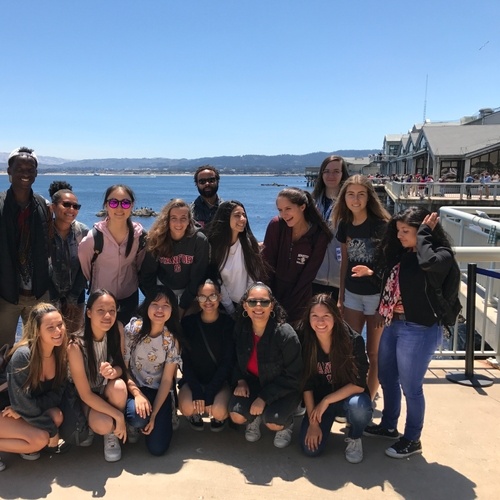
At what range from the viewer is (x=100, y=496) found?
3025mm

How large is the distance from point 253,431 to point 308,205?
6.46ft

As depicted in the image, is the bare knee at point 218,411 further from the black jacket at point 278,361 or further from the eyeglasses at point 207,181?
the eyeglasses at point 207,181

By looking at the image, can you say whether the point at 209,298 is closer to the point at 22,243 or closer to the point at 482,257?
the point at 22,243

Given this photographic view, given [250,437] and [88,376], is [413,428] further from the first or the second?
[88,376]

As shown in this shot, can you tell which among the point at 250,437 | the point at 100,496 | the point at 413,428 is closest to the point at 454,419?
the point at 413,428

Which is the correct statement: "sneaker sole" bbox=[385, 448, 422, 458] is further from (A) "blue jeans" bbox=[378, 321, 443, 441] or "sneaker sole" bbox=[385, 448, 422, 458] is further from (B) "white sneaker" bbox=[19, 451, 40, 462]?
(B) "white sneaker" bbox=[19, 451, 40, 462]

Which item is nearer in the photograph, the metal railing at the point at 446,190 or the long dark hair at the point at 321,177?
the long dark hair at the point at 321,177

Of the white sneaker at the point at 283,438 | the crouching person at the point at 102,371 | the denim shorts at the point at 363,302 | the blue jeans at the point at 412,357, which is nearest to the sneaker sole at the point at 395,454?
the blue jeans at the point at 412,357

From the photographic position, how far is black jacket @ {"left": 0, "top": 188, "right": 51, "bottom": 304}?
12.9 feet

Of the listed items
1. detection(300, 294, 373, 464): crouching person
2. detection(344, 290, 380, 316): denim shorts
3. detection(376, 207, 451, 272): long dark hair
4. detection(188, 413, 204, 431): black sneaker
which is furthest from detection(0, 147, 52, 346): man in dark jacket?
detection(376, 207, 451, 272): long dark hair

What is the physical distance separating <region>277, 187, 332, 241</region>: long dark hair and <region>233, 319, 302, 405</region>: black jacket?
1.05 meters

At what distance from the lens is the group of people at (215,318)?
3393 mm

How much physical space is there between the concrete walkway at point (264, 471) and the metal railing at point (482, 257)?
1.55 m

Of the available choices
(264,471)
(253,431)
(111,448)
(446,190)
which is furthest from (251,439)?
(446,190)
